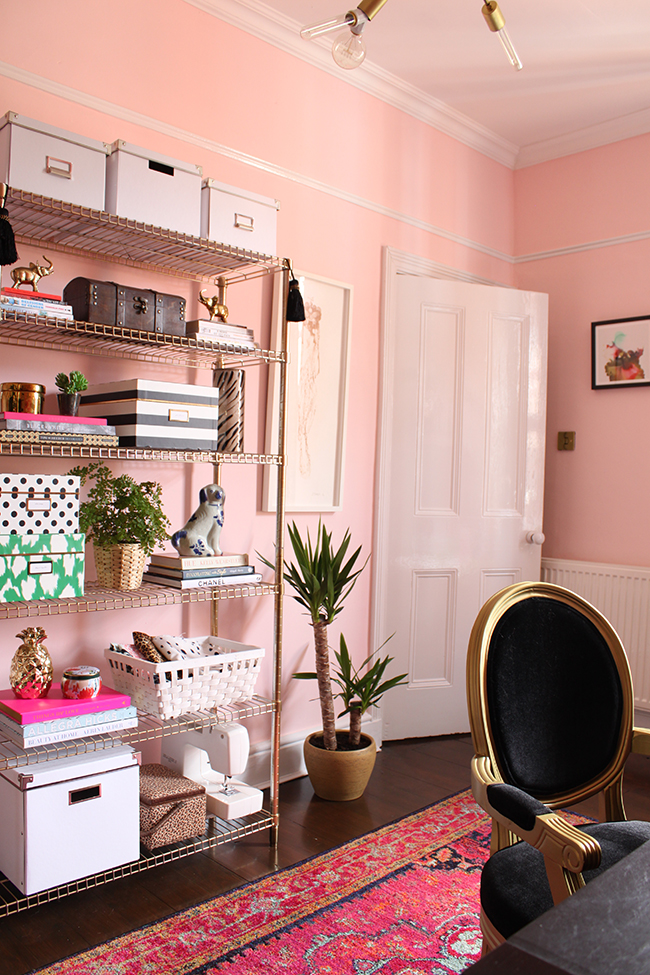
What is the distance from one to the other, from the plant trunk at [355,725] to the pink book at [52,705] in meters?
1.02

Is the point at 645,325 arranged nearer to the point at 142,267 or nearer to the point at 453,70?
the point at 453,70

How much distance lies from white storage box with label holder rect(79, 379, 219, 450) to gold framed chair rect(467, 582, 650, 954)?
103cm

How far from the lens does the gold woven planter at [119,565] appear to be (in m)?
2.23

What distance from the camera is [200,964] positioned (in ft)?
6.01

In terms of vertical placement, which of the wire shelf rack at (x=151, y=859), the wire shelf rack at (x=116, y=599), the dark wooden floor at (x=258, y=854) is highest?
the wire shelf rack at (x=116, y=599)

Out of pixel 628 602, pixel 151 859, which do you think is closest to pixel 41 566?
pixel 151 859

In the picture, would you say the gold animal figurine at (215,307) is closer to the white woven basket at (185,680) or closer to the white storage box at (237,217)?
the white storage box at (237,217)

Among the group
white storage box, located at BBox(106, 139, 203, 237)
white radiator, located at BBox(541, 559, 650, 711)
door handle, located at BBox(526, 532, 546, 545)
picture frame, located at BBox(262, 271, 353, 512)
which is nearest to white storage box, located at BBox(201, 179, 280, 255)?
white storage box, located at BBox(106, 139, 203, 237)

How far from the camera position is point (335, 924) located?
202 centimetres

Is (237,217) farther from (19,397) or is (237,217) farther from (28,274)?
(19,397)

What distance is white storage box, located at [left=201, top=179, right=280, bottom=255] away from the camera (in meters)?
2.38

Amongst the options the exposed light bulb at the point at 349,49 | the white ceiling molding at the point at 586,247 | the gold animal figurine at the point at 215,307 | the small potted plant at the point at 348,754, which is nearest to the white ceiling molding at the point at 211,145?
the white ceiling molding at the point at 586,247

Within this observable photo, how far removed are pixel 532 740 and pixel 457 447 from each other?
2.04 metres

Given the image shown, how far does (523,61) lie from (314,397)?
165cm
